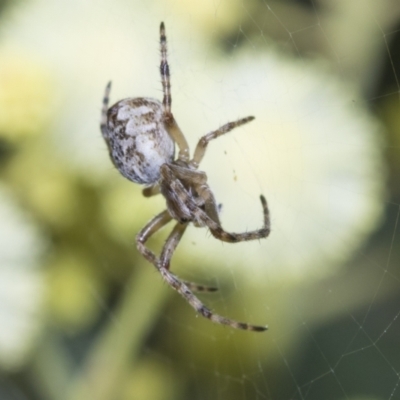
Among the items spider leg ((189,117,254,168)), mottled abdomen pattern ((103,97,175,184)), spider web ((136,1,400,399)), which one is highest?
mottled abdomen pattern ((103,97,175,184))

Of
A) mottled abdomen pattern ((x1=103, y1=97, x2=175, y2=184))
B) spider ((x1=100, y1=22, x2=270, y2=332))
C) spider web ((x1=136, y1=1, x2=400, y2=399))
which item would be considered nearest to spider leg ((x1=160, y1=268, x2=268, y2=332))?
spider ((x1=100, y1=22, x2=270, y2=332))

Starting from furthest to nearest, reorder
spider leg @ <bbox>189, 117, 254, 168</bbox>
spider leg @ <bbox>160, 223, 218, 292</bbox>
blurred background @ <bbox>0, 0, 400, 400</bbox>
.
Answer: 1. blurred background @ <bbox>0, 0, 400, 400</bbox>
2. spider leg @ <bbox>160, 223, 218, 292</bbox>
3. spider leg @ <bbox>189, 117, 254, 168</bbox>

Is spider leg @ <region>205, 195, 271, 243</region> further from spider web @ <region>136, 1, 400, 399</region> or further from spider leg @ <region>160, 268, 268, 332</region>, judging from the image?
spider web @ <region>136, 1, 400, 399</region>

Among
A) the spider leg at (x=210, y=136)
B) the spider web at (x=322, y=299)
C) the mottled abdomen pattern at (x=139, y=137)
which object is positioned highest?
the mottled abdomen pattern at (x=139, y=137)

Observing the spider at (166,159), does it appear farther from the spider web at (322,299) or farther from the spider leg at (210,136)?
the spider web at (322,299)

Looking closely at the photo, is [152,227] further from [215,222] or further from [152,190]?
[215,222]

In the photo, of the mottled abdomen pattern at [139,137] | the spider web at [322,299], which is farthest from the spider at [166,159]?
the spider web at [322,299]

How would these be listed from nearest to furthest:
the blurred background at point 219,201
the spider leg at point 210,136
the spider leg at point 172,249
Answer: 1. the spider leg at point 210,136
2. the spider leg at point 172,249
3. the blurred background at point 219,201
